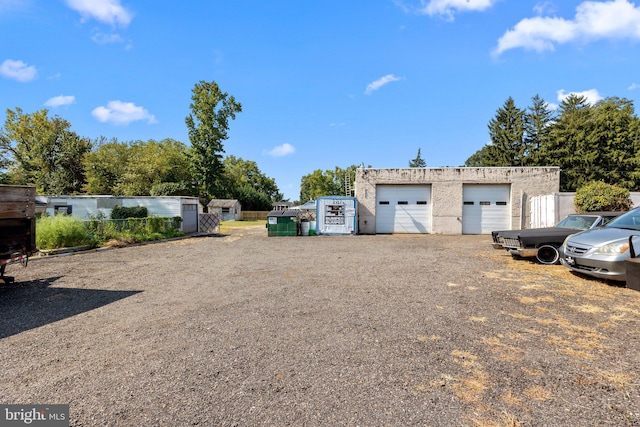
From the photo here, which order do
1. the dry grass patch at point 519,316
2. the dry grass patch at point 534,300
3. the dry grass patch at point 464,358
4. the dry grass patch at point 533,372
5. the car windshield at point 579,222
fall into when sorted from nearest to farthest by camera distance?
the dry grass patch at point 533,372 < the dry grass patch at point 464,358 < the dry grass patch at point 519,316 < the dry grass patch at point 534,300 < the car windshield at point 579,222

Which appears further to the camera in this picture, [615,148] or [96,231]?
[615,148]

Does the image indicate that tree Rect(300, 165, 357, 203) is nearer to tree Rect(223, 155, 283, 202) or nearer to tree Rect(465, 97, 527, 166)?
tree Rect(223, 155, 283, 202)

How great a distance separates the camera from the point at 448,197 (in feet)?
63.5

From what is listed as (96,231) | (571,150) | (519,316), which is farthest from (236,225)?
(571,150)

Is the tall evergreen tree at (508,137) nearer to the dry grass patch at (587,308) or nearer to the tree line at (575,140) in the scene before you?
the tree line at (575,140)

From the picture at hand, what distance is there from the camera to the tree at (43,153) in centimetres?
4059

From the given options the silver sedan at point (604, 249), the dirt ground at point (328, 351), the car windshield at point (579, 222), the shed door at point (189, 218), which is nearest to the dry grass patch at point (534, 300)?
the dirt ground at point (328, 351)

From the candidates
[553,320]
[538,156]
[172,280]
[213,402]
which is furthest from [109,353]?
[538,156]

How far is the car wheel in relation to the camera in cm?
853

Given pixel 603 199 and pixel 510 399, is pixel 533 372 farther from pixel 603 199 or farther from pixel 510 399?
pixel 603 199

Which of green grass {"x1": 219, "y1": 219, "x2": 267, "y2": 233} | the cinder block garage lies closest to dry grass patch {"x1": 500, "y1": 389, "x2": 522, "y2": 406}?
the cinder block garage

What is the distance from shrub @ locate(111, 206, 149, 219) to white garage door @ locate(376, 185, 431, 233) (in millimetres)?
16111

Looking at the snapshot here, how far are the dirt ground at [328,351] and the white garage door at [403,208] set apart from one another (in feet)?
42.4

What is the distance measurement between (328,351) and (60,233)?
1334 cm
